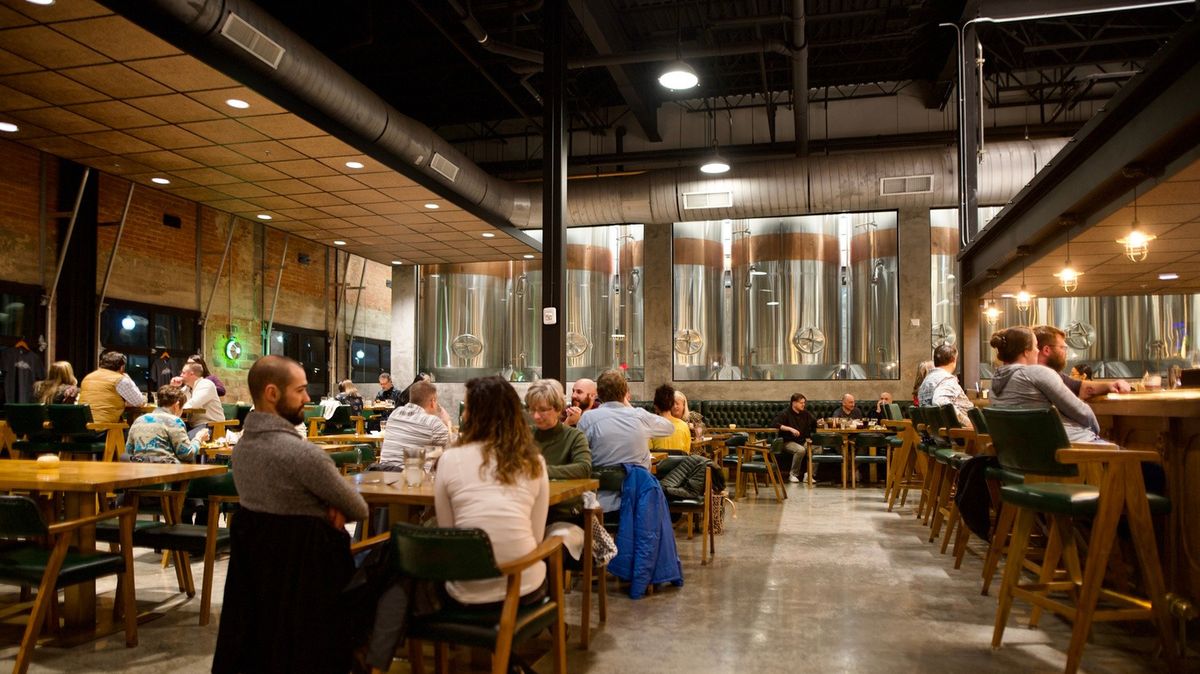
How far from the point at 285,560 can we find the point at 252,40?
516 centimetres

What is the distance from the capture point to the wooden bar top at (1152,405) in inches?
129

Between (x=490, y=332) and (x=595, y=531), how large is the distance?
1165 cm

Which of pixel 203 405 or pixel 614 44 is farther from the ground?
pixel 614 44

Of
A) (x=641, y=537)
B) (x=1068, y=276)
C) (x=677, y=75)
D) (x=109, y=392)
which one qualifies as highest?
(x=677, y=75)

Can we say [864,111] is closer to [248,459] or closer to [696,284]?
[696,284]

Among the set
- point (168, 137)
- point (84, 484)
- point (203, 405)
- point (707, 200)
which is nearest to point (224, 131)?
point (168, 137)

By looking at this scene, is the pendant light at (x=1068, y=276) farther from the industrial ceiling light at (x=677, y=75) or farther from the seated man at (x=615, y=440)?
the seated man at (x=615, y=440)

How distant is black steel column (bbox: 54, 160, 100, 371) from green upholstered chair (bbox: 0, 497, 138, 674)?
22.3 ft

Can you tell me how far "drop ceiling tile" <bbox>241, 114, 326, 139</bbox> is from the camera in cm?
767

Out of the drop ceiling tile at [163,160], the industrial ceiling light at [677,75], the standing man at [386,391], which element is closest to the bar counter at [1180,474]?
the industrial ceiling light at [677,75]

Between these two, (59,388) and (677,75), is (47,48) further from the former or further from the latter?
(677,75)

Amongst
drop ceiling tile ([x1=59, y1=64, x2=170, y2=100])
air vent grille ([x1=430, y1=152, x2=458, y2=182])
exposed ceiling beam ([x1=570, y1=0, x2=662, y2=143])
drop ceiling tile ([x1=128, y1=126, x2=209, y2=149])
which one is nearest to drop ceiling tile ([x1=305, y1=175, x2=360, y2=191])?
air vent grille ([x1=430, y1=152, x2=458, y2=182])

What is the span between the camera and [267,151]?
872 centimetres

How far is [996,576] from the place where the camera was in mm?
5211
